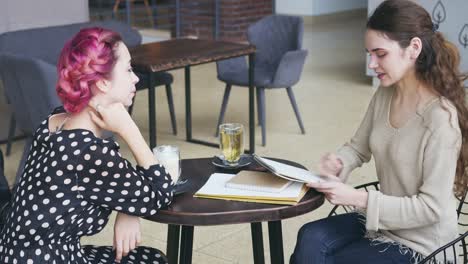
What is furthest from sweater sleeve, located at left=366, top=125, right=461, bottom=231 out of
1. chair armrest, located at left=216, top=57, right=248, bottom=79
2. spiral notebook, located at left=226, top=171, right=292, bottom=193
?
chair armrest, located at left=216, top=57, right=248, bottom=79

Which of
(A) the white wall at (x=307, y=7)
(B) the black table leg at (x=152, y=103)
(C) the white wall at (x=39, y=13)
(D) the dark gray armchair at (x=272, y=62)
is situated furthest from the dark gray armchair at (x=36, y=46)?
(A) the white wall at (x=307, y=7)

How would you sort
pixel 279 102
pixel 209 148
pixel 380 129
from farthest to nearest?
pixel 279 102
pixel 209 148
pixel 380 129

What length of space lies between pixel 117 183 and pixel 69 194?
11cm

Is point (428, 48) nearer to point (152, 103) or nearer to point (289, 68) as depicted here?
point (152, 103)

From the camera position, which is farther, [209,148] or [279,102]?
[279,102]

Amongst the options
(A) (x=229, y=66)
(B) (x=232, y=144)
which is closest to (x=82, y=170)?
(B) (x=232, y=144)

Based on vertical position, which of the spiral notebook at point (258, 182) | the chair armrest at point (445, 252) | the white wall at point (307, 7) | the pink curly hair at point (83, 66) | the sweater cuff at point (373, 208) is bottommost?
the white wall at point (307, 7)

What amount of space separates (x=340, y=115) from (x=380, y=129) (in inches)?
144

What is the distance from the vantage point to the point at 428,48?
2.01m

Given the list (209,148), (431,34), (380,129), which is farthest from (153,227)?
(431,34)

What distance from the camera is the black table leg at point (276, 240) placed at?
2186mm

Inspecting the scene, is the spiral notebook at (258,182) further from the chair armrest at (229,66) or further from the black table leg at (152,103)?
the chair armrest at (229,66)

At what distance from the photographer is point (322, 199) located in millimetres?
2014

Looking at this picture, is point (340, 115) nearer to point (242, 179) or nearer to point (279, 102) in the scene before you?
point (279, 102)
